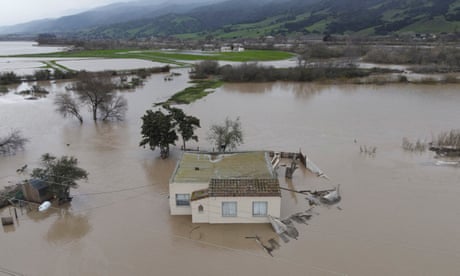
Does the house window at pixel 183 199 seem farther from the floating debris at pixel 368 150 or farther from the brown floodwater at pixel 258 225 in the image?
the floating debris at pixel 368 150

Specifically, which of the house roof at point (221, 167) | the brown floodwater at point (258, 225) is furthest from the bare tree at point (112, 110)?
the house roof at point (221, 167)

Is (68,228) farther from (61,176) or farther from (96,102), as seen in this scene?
(96,102)

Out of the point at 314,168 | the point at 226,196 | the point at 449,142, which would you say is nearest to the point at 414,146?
the point at 449,142

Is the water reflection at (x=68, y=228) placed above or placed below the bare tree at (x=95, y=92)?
below

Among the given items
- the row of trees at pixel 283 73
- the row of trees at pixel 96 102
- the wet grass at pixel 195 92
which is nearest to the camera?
the row of trees at pixel 96 102

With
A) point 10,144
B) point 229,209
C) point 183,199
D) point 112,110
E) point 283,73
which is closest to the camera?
point 229,209

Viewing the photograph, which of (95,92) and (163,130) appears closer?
(163,130)

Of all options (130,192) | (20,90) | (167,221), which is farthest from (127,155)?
(20,90)

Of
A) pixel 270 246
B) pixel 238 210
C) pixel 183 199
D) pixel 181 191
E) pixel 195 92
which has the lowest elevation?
pixel 270 246
